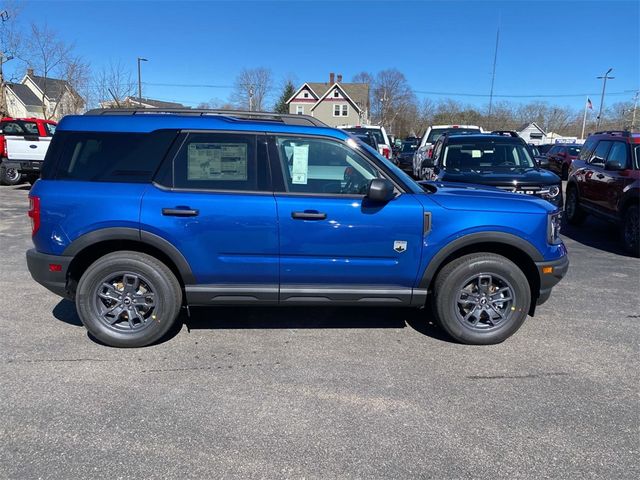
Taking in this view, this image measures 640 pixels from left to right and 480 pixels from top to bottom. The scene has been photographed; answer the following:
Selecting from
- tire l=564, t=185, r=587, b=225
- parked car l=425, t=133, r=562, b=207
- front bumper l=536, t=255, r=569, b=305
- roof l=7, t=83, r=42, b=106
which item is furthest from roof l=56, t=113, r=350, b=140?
roof l=7, t=83, r=42, b=106

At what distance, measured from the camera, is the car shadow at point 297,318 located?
446cm

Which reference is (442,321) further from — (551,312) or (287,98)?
(287,98)

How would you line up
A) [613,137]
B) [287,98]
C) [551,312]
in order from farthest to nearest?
[287,98], [613,137], [551,312]

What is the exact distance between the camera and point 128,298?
3.94 meters

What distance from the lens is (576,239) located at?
8.79 meters

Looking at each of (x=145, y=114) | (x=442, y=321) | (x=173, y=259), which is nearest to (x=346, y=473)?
(x=442, y=321)

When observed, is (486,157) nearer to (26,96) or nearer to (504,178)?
(504,178)

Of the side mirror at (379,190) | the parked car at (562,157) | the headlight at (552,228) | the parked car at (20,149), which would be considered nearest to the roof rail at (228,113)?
the side mirror at (379,190)

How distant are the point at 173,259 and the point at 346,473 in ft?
7.10

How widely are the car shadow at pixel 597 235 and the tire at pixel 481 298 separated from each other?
4742mm

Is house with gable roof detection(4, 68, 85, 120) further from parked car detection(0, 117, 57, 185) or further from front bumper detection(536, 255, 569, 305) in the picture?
front bumper detection(536, 255, 569, 305)

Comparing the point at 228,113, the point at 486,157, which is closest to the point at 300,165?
the point at 228,113

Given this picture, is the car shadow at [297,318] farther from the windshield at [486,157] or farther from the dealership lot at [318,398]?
the windshield at [486,157]

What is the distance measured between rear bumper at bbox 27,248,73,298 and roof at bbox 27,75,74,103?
26041 mm
